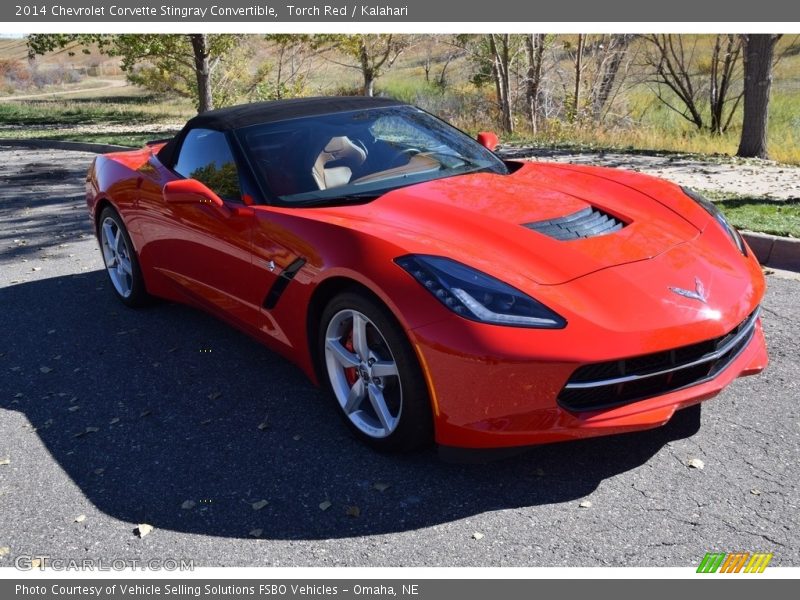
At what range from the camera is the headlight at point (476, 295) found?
2.94 m

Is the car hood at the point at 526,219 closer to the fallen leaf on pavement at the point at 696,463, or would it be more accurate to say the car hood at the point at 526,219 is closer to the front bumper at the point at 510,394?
the front bumper at the point at 510,394

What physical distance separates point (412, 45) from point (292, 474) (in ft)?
84.5

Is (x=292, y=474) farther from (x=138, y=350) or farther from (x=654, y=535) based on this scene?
(x=138, y=350)

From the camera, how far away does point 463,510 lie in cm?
308

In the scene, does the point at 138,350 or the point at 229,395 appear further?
the point at 138,350

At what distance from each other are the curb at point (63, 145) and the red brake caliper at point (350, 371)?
1190cm

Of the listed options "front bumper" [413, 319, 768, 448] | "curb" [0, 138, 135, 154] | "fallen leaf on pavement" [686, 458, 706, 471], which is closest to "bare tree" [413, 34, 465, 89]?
"curb" [0, 138, 135, 154]

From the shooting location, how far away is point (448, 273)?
3105 mm

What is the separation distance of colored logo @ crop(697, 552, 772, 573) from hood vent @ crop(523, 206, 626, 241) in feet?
4.58

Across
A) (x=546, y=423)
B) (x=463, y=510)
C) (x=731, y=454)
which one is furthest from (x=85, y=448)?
(x=731, y=454)

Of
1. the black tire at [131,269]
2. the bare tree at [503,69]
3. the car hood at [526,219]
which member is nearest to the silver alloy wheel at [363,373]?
the car hood at [526,219]

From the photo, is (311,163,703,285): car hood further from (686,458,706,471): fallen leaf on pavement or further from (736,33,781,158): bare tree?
(736,33,781,158): bare tree

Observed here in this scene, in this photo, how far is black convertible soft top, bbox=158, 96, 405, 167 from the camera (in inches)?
178

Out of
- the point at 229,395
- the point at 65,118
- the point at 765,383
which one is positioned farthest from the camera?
the point at 65,118
